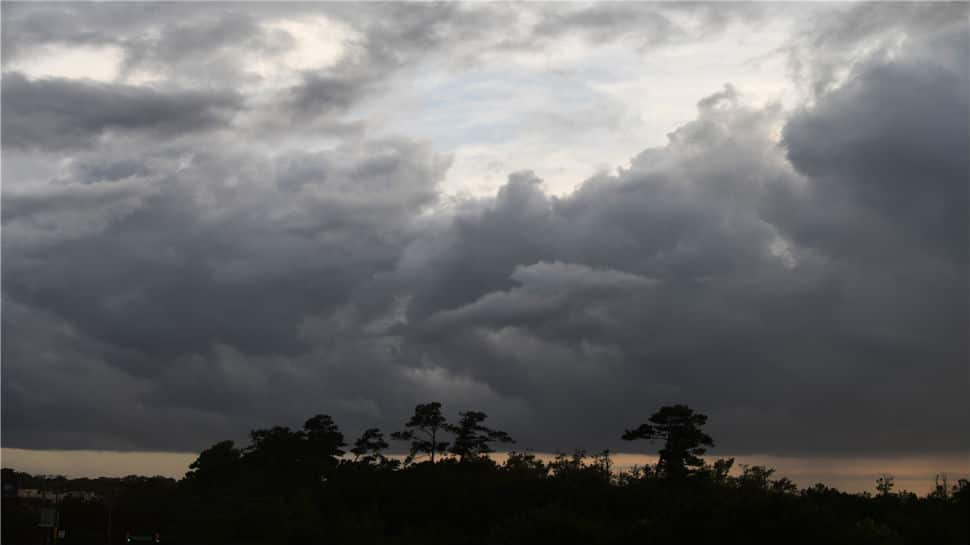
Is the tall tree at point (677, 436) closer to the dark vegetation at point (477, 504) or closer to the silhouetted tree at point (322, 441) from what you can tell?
the dark vegetation at point (477, 504)

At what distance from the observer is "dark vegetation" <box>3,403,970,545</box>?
54.5 meters

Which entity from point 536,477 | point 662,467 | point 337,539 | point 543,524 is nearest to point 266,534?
point 337,539

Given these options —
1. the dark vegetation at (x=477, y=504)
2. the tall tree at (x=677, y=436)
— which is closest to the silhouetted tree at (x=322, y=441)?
the dark vegetation at (x=477, y=504)

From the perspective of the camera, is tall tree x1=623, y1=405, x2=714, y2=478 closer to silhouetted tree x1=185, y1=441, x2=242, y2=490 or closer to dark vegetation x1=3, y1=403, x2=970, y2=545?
dark vegetation x1=3, y1=403, x2=970, y2=545

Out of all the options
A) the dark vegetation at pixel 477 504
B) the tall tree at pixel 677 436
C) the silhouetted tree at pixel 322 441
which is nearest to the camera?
the dark vegetation at pixel 477 504

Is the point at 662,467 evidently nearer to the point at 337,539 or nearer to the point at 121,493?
the point at 337,539

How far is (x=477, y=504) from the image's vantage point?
102688 millimetres

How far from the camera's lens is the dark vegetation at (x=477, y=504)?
54.5 meters

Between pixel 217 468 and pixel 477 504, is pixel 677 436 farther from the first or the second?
pixel 217 468

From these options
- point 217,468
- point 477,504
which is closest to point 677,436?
point 477,504

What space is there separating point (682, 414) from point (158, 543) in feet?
200

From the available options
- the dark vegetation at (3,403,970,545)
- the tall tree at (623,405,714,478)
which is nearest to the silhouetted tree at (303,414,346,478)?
the dark vegetation at (3,403,970,545)

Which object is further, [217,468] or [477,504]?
[217,468]

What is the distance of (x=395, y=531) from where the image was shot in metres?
105
